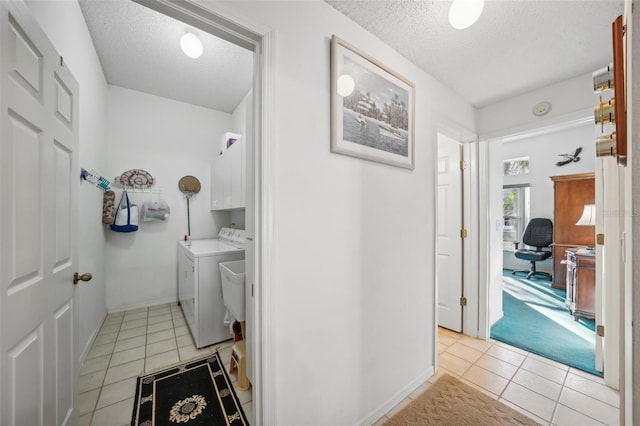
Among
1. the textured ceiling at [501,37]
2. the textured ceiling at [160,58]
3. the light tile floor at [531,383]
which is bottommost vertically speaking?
the light tile floor at [531,383]

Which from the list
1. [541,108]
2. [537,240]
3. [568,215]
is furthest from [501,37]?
[537,240]

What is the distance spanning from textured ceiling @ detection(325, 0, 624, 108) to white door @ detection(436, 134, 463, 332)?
30.5 inches

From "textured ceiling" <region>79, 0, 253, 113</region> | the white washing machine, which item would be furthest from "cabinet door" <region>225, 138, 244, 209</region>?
"textured ceiling" <region>79, 0, 253, 113</region>

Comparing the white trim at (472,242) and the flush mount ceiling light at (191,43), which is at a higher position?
the flush mount ceiling light at (191,43)

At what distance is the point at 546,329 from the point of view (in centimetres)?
267

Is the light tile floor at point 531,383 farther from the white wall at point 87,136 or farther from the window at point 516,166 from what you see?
the window at point 516,166

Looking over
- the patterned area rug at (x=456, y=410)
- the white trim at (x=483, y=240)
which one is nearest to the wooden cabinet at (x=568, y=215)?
the white trim at (x=483, y=240)

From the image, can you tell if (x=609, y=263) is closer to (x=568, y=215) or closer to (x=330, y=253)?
(x=330, y=253)

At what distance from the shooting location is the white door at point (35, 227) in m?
0.77

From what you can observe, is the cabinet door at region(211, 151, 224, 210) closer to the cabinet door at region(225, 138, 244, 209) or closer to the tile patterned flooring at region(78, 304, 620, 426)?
the cabinet door at region(225, 138, 244, 209)

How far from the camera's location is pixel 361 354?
1.45 meters

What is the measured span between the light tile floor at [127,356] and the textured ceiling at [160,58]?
286 cm

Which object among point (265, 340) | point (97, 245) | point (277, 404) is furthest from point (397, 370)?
point (97, 245)

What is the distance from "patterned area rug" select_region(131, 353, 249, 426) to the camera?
4.85 feet
